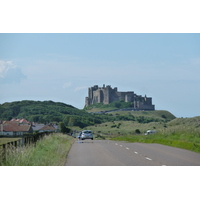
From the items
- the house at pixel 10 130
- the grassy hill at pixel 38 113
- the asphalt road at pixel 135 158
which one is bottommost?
the asphalt road at pixel 135 158

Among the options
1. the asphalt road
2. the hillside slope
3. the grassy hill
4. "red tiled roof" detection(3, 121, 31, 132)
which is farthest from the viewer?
the hillside slope

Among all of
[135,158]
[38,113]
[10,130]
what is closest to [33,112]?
[38,113]

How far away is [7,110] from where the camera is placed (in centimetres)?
16675

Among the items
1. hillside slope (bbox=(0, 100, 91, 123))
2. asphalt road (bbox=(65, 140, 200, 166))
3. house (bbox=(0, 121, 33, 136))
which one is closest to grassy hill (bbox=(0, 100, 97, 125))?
hillside slope (bbox=(0, 100, 91, 123))

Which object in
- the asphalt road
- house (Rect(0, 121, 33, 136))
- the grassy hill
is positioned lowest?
the asphalt road

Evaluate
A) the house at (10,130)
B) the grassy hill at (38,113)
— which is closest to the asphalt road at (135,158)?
the house at (10,130)

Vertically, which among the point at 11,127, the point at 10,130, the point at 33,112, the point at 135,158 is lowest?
the point at 135,158

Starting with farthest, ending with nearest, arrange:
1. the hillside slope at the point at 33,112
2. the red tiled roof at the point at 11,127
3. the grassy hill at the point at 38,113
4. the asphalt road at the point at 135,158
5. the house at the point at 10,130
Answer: the hillside slope at the point at 33,112
the grassy hill at the point at 38,113
the red tiled roof at the point at 11,127
the house at the point at 10,130
the asphalt road at the point at 135,158

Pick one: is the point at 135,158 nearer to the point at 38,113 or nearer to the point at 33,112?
the point at 33,112

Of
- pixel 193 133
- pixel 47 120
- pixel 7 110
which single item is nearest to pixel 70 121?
pixel 47 120

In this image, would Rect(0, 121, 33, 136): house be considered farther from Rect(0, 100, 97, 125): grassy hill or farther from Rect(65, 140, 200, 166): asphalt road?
Rect(0, 100, 97, 125): grassy hill

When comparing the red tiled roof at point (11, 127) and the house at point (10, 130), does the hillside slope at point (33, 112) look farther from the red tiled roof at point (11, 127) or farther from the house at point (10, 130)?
the house at point (10, 130)

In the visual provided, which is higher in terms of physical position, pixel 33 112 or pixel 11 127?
pixel 33 112
